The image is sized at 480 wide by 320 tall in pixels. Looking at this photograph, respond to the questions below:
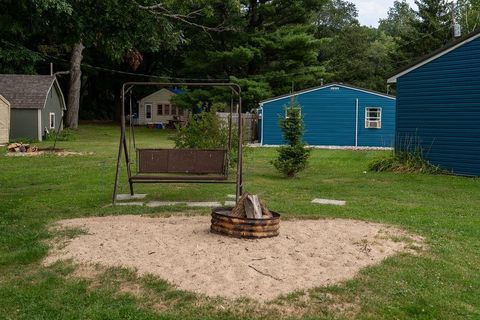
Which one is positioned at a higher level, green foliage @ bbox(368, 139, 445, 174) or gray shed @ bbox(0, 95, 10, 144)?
gray shed @ bbox(0, 95, 10, 144)

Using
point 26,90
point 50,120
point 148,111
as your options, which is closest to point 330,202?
point 26,90

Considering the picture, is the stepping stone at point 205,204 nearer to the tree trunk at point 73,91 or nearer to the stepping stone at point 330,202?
the stepping stone at point 330,202

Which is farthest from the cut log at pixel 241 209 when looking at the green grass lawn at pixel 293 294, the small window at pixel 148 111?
the small window at pixel 148 111

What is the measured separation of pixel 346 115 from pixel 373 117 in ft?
4.31

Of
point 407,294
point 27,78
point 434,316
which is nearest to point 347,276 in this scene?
point 407,294

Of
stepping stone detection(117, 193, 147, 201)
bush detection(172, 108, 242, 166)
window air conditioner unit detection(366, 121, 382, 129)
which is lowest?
stepping stone detection(117, 193, 147, 201)

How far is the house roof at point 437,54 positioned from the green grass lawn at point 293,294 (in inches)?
170

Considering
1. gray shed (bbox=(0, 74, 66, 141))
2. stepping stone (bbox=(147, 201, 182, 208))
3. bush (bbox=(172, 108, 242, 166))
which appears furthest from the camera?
gray shed (bbox=(0, 74, 66, 141))

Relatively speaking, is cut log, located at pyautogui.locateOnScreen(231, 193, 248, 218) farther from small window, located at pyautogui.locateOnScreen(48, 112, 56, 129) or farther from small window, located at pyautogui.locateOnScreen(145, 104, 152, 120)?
small window, located at pyautogui.locateOnScreen(145, 104, 152, 120)

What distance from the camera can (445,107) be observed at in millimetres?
15469

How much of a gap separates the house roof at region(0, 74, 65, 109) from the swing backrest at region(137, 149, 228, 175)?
2154cm

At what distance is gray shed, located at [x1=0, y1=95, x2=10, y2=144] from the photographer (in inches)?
1057

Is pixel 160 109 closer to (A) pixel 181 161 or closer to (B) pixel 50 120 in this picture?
(B) pixel 50 120

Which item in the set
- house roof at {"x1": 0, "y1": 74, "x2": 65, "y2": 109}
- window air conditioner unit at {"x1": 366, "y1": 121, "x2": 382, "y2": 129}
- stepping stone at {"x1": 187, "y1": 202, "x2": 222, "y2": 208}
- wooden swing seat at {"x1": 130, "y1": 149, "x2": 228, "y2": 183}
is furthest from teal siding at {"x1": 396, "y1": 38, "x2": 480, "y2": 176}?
house roof at {"x1": 0, "y1": 74, "x2": 65, "y2": 109}
